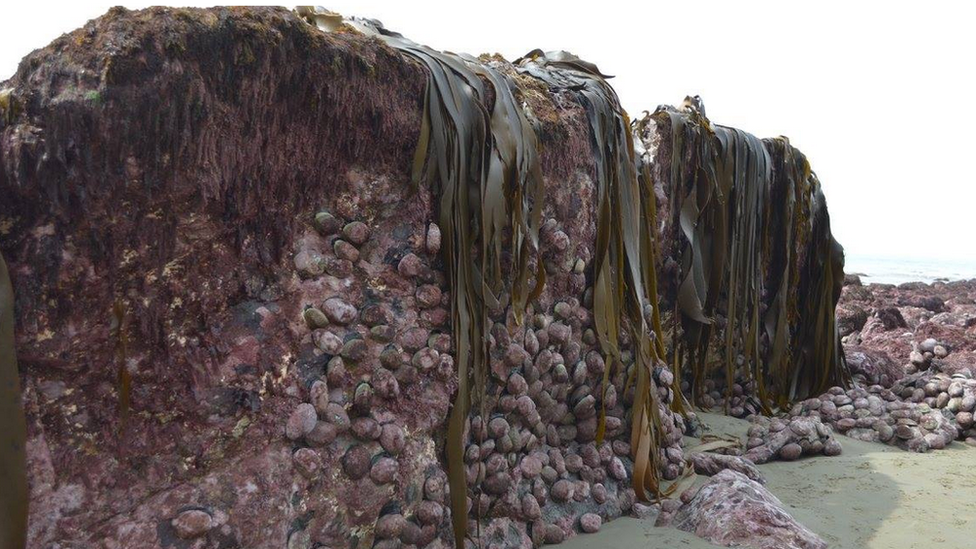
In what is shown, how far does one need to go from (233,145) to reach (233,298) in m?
0.38

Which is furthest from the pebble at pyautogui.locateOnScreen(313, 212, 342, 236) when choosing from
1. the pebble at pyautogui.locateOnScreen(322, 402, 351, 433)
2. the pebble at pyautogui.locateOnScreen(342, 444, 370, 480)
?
the pebble at pyautogui.locateOnScreen(342, 444, 370, 480)

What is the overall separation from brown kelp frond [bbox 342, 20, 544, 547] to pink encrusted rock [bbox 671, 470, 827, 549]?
30.7 inches

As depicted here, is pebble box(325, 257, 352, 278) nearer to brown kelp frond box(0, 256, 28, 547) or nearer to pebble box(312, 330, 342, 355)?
pebble box(312, 330, 342, 355)

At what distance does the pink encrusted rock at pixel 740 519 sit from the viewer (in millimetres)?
2176

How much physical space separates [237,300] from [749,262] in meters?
3.26

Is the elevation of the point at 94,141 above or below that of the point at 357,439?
above

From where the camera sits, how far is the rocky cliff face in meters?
1.61

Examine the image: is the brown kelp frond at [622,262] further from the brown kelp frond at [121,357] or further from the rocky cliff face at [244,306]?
the brown kelp frond at [121,357]

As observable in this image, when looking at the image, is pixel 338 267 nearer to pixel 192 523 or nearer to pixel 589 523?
pixel 192 523

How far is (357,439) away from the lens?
196 centimetres

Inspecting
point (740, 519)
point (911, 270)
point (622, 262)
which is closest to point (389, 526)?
point (740, 519)

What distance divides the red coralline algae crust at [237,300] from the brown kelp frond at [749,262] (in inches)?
72.1

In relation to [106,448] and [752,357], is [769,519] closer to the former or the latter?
[106,448]

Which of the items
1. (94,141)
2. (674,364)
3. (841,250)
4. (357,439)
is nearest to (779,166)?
(841,250)
